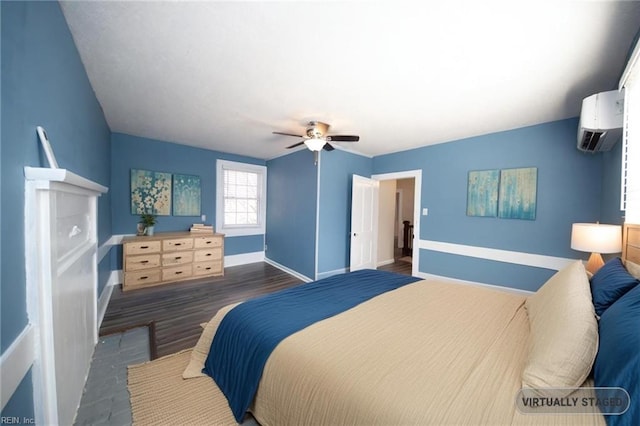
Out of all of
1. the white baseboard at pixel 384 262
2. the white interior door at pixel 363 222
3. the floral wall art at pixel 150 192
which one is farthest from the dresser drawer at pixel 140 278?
the white baseboard at pixel 384 262

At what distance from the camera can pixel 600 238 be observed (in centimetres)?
190

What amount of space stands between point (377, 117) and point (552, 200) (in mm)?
2397

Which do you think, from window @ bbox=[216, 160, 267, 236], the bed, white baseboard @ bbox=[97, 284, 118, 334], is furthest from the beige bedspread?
window @ bbox=[216, 160, 267, 236]

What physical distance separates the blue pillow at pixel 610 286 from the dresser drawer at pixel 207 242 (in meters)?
4.60

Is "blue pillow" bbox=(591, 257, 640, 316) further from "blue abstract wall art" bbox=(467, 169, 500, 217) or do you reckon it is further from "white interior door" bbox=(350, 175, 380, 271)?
"white interior door" bbox=(350, 175, 380, 271)

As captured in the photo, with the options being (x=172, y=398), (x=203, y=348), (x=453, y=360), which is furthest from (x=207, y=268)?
(x=453, y=360)

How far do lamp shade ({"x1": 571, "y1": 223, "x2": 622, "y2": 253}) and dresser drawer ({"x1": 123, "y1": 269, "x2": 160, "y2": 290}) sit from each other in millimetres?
5283

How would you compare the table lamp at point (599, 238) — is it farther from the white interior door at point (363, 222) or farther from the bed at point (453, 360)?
the white interior door at point (363, 222)

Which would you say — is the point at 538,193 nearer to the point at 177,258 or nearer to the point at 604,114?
the point at 604,114

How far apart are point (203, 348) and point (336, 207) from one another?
317 centimetres

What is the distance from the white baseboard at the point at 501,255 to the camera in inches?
112

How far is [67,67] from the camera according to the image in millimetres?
1514

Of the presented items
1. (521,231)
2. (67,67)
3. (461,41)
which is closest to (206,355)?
(67,67)

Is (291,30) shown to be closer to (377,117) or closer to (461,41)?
(461,41)
